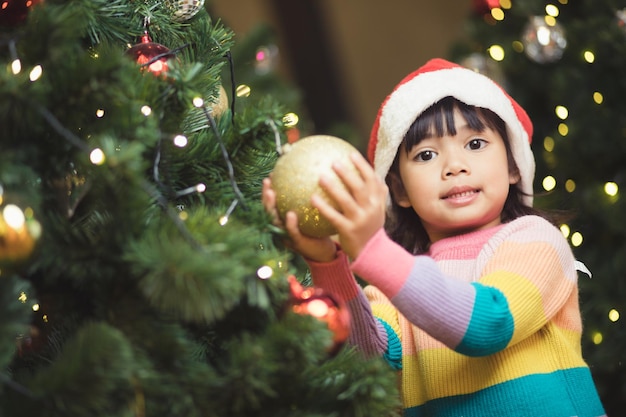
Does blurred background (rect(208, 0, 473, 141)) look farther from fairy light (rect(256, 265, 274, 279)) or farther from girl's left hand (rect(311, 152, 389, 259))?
fairy light (rect(256, 265, 274, 279))

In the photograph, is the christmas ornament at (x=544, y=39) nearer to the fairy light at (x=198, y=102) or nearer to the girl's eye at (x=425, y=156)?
the girl's eye at (x=425, y=156)

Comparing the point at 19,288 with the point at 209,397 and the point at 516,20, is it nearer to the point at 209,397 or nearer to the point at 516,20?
the point at 209,397

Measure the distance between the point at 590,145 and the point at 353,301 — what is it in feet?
2.89

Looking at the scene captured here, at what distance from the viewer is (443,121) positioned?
3.29 ft

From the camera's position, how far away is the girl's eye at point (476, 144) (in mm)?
999

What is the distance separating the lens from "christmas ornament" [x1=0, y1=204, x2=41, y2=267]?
543 millimetres

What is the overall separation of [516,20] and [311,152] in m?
1.28

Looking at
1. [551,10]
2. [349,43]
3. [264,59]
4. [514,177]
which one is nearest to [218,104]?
[514,177]

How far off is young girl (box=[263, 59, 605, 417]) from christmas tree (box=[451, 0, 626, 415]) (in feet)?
1.40

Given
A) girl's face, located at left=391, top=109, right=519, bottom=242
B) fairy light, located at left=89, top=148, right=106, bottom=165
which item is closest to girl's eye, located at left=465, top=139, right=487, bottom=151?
girl's face, located at left=391, top=109, right=519, bottom=242

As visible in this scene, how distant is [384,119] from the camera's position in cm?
106

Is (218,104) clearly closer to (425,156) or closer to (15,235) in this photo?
(425,156)

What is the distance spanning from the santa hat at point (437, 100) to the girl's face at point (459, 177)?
3 centimetres

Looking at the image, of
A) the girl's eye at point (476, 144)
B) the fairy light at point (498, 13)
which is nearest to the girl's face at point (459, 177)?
the girl's eye at point (476, 144)
